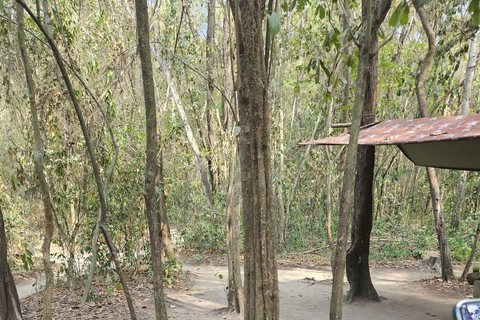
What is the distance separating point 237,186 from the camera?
4.41m

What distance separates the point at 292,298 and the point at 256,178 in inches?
135

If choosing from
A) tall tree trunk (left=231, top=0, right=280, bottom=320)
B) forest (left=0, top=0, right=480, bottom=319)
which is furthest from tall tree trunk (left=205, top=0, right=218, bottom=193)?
tall tree trunk (left=231, top=0, right=280, bottom=320)

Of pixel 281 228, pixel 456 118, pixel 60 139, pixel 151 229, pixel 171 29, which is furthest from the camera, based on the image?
pixel 281 228

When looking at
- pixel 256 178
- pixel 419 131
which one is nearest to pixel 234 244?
pixel 419 131

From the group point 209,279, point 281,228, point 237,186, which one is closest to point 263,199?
point 237,186

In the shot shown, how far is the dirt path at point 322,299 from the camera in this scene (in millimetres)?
4305

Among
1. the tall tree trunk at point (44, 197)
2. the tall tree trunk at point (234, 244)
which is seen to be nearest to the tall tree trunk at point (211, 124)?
the tall tree trunk at point (234, 244)

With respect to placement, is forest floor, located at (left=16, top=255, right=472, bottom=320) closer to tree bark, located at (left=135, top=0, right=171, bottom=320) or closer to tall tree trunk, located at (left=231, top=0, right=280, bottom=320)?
tall tree trunk, located at (left=231, top=0, right=280, bottom=320)

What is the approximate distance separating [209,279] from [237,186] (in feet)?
8.81

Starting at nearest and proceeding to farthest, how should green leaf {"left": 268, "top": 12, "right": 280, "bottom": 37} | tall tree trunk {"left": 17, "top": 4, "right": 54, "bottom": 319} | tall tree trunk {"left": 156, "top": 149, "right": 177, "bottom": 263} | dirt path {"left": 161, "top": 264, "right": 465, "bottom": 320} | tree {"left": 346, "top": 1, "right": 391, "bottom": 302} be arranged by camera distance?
green leaf {"left": 268, "top": 12, "right": 280, "bottom": 37} → tall tree trunk {"left": 17, "top": 4, "right": 54, "bottom": 319} → dirt path {"left": 161, "top": 264, "right": 465, "bottom": 320} → tree {"left": 346, "top": 1, "right": 391, "bottom": 302} → tall tree trunk {"left": 156, "top": 149, "right": 177, "bottom": 263}

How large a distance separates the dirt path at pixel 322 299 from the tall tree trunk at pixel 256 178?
228cm

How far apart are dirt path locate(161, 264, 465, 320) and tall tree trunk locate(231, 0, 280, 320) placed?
2278mm

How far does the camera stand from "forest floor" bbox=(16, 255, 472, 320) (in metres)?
4.33

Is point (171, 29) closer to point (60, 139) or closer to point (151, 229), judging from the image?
point (60, 139)
